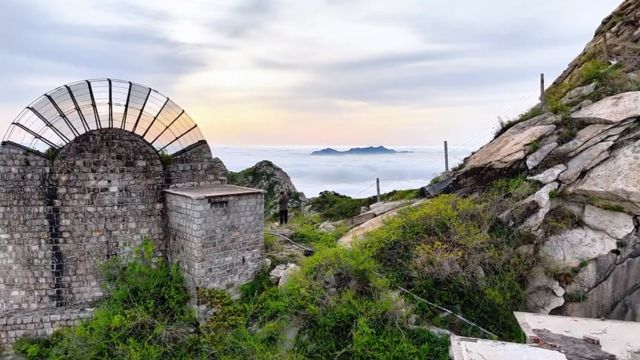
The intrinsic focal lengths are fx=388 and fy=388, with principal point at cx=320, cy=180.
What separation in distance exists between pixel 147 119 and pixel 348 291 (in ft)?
20.9

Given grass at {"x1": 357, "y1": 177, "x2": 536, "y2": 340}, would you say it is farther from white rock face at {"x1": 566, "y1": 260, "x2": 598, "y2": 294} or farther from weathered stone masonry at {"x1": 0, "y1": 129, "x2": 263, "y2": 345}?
weathered stone masonry at {"x1": 0, "y1": 129, "x2": 263, "y2": 345}

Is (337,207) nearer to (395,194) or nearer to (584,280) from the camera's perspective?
(395,194)

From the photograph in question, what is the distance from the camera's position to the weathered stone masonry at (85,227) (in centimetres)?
873

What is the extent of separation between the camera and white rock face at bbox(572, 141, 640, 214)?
9.13m

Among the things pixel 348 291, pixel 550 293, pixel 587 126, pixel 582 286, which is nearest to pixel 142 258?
pixel 348 291

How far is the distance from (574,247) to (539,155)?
2660mm

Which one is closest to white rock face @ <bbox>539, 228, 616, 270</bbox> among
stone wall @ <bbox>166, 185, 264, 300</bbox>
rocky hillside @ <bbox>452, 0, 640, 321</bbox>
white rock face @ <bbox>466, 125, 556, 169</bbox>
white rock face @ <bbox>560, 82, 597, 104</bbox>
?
rocky hillside @ <bbox>452, 0, 640, 321</bbox>

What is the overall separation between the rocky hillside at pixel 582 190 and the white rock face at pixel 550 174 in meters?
0.02

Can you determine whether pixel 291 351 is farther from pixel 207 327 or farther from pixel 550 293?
pixel 550 293

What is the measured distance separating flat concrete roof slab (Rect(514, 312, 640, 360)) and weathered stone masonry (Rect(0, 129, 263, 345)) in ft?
19.6

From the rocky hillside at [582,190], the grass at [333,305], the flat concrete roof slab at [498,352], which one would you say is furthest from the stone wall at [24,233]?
the rocky hillside at [582,190]

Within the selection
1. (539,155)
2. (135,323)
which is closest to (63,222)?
(135,323)

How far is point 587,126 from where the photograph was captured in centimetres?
1066

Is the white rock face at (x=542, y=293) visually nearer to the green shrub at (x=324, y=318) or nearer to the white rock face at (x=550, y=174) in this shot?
the white rock face at (x=550, y=174)
